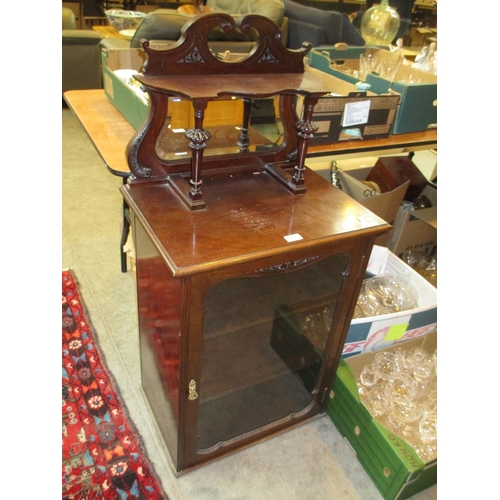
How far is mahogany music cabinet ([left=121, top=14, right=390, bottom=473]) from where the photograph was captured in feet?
3.14

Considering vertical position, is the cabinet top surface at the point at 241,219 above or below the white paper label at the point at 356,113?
below

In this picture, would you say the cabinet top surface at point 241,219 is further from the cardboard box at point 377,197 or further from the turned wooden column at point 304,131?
the cardboard box at point 377,197

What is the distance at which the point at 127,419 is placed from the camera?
148 centimetres

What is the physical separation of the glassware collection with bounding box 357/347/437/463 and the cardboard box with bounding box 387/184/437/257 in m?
0.63

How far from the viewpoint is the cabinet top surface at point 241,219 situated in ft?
3.03

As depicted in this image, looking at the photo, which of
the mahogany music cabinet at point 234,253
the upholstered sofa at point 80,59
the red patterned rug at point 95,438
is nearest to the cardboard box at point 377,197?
the mahogany music cabinet at point 234,253

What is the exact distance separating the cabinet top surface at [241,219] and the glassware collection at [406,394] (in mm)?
615

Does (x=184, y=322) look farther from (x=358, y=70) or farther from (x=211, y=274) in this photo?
(x=358, y=70)

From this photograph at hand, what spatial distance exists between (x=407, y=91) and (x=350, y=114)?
0.27 metres

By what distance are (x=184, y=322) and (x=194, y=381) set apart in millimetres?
201

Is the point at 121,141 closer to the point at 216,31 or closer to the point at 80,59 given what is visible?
the point at 216,31

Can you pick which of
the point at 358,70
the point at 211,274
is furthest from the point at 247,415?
the point at 358,70

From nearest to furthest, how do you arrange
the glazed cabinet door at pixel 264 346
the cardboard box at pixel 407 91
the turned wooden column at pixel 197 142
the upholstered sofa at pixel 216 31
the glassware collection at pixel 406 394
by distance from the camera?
the turned wooden column at pixel 197 142, the glazed cabinet door at pixel 264 346, the glassware collection at pixel 406 394, the cardboard box at pixel 407 91, the upholstered sofa at pixel 216 31

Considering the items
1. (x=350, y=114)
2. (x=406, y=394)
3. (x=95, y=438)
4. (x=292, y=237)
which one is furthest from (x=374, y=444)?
(x=350, y=114)
